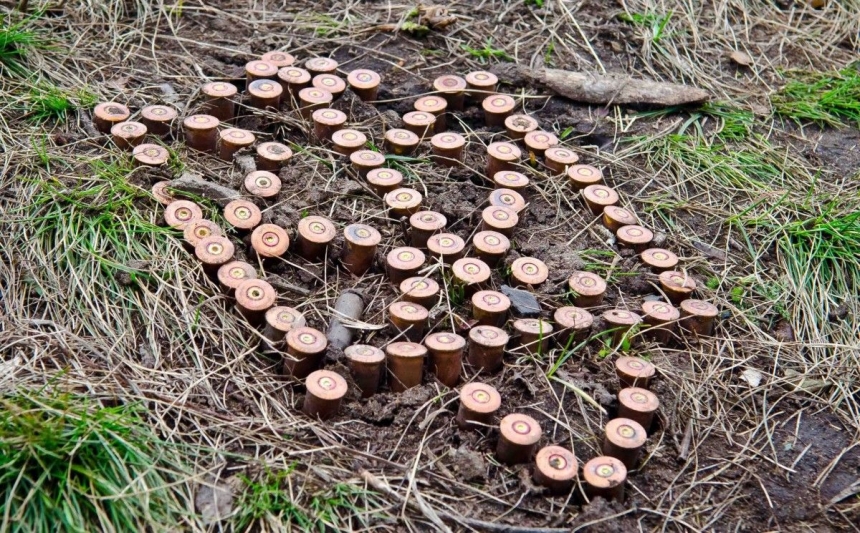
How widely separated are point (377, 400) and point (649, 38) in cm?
279

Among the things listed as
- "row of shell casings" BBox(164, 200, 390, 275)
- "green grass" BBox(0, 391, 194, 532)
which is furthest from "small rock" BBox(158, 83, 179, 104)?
"green grass" BBox(0, 391, 194, 532)

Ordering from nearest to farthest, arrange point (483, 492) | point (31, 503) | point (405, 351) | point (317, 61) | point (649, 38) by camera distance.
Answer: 1. point (31, 503)
2. point (483, 492)
3. point (405, 351)
4. point (317, 61)
5. point (649, 38)

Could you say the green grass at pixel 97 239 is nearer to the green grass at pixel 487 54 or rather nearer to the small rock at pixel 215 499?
the small rock at pixel 215 499

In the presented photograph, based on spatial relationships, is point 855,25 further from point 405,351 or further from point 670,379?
point 405,351

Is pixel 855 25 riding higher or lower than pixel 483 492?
higher

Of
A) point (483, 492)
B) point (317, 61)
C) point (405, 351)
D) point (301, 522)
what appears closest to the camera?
point (301, 522)

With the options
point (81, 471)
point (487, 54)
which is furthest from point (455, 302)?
point (487, 54)

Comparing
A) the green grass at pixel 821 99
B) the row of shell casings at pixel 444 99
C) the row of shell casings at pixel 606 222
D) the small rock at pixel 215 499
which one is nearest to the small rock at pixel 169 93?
the row of shell casings at pixel 444 99

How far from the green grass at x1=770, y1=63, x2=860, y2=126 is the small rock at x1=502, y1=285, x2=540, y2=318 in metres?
2.09

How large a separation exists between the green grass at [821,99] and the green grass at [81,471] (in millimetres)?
3532

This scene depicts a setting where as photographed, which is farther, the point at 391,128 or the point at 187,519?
the point at 391,128

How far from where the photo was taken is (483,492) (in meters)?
2.55

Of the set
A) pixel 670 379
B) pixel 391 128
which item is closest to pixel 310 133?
pixel 391 128

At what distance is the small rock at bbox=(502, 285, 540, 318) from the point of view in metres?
3.04
